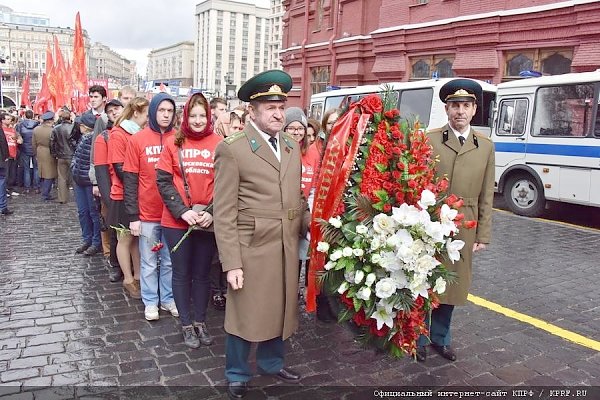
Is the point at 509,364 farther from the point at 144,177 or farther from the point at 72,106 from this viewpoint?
the point at 72,106

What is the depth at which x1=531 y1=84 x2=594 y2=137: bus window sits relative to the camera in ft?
32.0

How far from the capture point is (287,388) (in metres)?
3.44

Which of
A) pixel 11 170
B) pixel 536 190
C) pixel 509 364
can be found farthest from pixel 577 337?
pixel 11 170

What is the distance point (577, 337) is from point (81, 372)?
3906 mm

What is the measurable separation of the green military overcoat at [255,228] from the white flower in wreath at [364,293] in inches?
20.8

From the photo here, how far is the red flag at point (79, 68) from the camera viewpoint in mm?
13055

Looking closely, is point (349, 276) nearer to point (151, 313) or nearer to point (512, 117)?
point (151, 313)

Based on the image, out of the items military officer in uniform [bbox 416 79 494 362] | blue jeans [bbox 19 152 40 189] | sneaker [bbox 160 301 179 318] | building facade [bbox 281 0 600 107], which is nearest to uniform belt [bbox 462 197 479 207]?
military officer in uniform [bbox 416 79 494 362]

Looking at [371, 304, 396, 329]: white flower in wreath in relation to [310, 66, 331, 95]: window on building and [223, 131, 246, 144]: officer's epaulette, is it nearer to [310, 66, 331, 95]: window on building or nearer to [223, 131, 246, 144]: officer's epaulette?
[223, 131, 246, 144]: officer's epaulette

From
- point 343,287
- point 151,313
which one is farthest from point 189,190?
point 343,287

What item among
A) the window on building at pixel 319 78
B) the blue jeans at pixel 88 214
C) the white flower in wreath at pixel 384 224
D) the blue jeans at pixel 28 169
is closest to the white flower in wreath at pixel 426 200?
the white flower in wreath at pixel 384 224

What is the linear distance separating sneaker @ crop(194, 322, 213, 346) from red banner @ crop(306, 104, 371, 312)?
1.28m

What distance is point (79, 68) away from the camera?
13594 millimetres

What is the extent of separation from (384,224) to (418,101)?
34.2 ft
